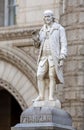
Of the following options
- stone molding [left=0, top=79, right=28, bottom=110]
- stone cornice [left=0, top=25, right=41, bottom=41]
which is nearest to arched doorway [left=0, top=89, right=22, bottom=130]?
stone molding [left=0, top=79, right=28, bottom=110]

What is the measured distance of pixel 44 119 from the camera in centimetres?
1488

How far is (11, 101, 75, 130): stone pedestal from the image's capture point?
48.4 feet

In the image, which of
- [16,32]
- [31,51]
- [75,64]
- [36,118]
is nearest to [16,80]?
[31,51]

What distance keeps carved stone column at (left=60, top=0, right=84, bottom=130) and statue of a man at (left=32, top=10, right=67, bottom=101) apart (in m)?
4.34

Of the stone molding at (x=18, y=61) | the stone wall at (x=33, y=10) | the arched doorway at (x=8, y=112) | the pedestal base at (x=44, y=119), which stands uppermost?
the stone wall at (x=33, y=10)

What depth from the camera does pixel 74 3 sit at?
67.1ft

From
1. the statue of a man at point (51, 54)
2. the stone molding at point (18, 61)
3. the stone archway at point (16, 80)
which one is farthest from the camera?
the stone archway at point (16, 80)

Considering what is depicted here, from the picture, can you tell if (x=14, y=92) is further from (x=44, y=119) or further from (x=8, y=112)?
(x=44, y=119)

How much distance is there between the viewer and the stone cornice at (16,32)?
837 inches

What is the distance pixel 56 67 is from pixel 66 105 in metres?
4.82

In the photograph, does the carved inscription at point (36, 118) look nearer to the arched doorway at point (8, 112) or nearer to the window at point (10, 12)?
the window at point (10, 12)

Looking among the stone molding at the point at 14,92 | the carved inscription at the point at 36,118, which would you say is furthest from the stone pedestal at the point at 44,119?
the stone molding at the point at 14,92

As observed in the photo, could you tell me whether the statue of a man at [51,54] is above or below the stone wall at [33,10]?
below

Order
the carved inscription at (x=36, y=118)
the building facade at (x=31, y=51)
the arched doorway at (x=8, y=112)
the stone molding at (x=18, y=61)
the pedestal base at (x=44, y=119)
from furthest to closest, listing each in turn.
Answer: the arched doorway at (x=8, y=112) < the stone molding at (x=18, y=61) < the building facade at (x=31, y=51) < the carved inscription at (x=36, y=118) < the pedestal base at (x=44, y=119)
